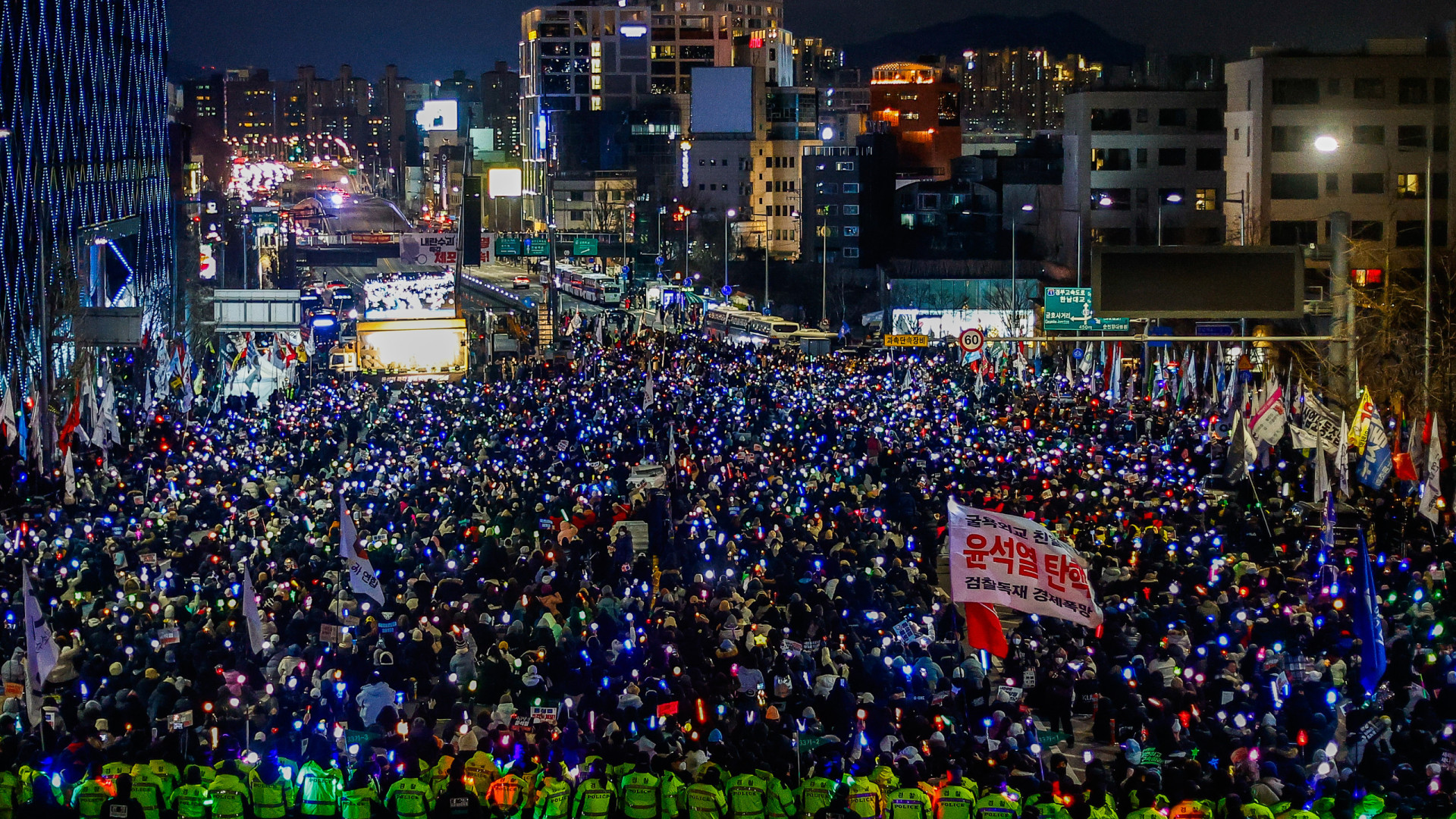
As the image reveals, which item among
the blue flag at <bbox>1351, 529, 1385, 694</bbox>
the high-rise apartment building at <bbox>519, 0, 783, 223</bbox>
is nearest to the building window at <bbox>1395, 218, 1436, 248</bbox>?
the blue flag at <bbox>1351, 529, 1385, 694</bbox>

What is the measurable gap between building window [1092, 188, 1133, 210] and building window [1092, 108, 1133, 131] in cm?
213

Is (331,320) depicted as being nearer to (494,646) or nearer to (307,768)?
(494,646)

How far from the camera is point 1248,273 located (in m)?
18.6

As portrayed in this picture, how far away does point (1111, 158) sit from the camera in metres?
63.8

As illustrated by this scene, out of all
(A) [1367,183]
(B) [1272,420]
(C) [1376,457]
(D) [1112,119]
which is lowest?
(C) [1376,457]

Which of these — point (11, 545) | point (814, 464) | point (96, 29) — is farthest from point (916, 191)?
point (11, 545)

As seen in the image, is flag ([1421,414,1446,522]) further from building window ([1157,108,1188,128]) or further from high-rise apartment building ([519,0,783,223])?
high-rise apartment building ([519,0,783,223])

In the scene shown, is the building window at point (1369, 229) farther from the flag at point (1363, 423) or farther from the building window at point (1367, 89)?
the flag at point (1363, 423)

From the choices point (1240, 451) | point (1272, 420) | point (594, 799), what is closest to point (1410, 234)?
point (1272, 420)

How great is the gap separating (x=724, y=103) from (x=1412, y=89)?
205ft

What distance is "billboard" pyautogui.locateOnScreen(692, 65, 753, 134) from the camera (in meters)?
111

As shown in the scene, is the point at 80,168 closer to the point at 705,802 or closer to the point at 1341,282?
the point at 1341,282

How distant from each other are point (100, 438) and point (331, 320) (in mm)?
34171

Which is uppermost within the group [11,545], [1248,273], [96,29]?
[96,29]
